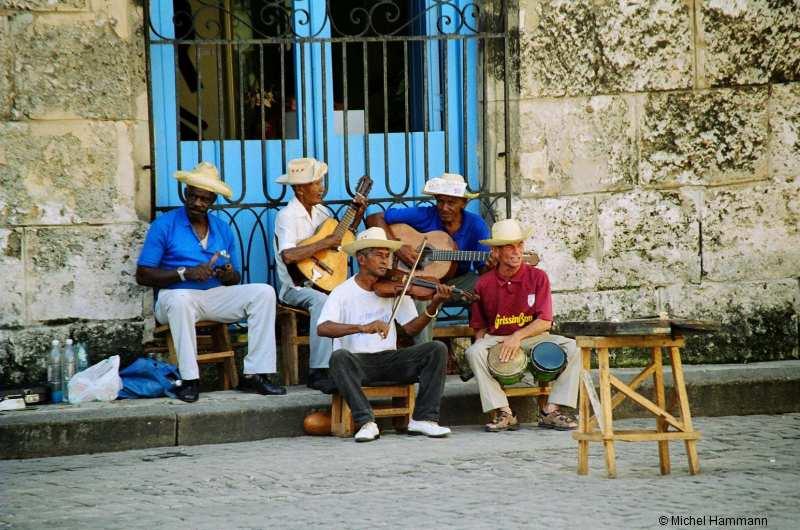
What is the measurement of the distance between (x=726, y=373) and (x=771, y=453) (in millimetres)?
1640

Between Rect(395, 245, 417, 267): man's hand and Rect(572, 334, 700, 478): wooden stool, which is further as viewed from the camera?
Rect(395, 245, 417, 267): man's hand

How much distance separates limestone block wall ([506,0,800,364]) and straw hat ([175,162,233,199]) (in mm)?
1948

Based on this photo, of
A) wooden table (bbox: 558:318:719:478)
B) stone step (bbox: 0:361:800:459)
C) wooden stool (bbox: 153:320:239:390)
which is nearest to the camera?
wooden table (bbox: 558:318:719:478)

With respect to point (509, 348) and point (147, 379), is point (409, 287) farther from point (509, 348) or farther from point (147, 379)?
point (147, 379)

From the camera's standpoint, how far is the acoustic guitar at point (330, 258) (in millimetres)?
8219

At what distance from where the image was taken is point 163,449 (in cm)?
727

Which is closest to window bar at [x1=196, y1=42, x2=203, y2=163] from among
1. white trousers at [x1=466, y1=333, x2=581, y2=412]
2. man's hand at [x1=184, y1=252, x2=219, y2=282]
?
man's hand at [x1=184, y1=252, x2=219, y2=282]

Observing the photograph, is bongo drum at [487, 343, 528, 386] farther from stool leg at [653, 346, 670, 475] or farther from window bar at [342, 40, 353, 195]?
window bar at [342, 40, 353, 195]

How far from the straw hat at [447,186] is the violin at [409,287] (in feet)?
2.29

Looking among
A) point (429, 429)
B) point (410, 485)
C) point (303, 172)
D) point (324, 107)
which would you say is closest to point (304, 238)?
point (303, 172)

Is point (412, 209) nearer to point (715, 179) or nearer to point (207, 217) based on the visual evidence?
point (207, 217)

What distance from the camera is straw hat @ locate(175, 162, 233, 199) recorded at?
26.3ft

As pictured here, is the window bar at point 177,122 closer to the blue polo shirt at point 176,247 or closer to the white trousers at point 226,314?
the blue polo shirt at point 176,247

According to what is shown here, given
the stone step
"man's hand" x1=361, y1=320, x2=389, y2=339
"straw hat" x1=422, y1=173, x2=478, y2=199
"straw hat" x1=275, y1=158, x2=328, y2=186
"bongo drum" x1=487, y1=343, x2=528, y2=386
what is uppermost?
"straw hat" x1=275, y1=158, x2=328, y2=186
